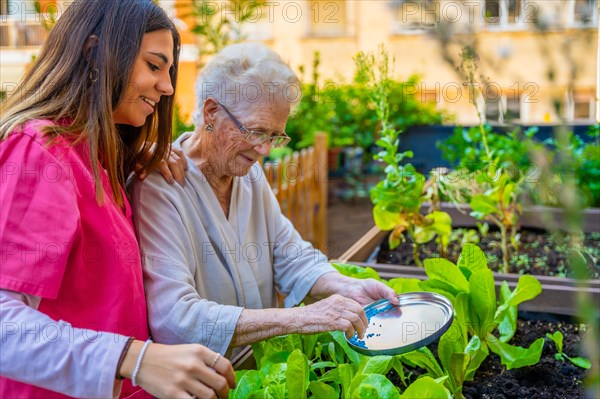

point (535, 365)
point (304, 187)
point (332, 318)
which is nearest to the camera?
point (332, 318)

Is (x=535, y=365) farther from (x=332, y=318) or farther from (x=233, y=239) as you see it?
(x=233, y=239)

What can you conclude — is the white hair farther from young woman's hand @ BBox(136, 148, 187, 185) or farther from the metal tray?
the metal tray

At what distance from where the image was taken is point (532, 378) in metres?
1.71

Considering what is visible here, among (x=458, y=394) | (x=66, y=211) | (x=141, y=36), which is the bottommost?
(x=458, y=394)

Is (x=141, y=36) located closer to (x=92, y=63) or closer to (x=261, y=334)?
(x=92, y=63)

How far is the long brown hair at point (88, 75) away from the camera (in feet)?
4.05

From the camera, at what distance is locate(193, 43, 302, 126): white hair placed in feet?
5.52

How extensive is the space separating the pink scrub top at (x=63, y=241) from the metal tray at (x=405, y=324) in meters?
0.51

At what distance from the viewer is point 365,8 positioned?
14406 mm

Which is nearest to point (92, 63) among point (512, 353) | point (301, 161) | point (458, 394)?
point (458, 394)

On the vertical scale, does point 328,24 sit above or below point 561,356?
above

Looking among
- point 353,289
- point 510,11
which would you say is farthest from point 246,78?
point 510,11

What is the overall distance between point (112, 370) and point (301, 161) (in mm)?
3799

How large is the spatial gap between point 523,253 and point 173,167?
1882 millimetres
